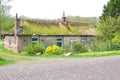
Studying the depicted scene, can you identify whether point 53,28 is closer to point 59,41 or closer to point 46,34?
point 59,41

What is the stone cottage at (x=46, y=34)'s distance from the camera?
1794 inches

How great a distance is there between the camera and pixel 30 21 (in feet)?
162

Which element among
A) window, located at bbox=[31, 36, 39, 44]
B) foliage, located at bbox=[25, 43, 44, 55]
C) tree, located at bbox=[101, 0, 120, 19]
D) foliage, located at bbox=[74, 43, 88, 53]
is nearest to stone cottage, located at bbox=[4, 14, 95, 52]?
window, located at bbox=[31, 36, 39, 44]

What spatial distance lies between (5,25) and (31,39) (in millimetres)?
37440

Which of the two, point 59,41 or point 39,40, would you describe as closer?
point 39,40

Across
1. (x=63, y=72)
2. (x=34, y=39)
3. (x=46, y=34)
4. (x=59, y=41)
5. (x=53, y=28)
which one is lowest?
(x=63, y=72)

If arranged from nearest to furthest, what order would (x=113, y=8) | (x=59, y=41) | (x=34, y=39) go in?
(x=34, y=39) < (x=59, y=41) < (x=113, y=8)

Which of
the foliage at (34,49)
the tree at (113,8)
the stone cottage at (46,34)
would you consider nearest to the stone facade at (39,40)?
the stone cottage at (46,34)

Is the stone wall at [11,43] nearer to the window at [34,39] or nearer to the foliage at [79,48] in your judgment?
the window at [34,39]

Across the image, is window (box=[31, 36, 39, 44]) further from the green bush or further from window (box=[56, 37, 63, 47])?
the green bush

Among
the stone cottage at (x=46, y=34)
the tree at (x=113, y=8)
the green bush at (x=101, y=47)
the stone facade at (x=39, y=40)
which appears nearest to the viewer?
the green bush at (x=101, y=47)

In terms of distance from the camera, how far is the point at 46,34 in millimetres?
46969

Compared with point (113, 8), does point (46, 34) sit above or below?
below

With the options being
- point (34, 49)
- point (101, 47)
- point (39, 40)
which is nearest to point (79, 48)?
point (101, 47)
